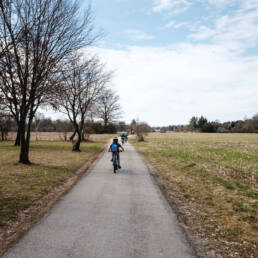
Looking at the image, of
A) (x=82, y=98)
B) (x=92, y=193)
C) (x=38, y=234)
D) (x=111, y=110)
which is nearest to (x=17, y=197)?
(x=92, y=193)

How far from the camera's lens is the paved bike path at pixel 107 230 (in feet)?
11.1

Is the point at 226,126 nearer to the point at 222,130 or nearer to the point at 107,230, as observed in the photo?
the point at 222,130

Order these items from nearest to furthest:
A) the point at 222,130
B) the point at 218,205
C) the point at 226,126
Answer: the point at 218,205 < the point at 222,130 < the point at 226,126

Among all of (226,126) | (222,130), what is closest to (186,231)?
(222,130)

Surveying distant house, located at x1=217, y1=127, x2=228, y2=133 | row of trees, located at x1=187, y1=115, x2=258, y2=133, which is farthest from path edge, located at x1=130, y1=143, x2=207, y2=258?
distant house, located at x1=217, y1=127, x2=228, y2=133

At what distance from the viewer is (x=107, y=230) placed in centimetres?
414

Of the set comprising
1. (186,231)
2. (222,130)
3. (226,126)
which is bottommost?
(186,231)

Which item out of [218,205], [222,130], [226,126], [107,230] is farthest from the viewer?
[226,126]

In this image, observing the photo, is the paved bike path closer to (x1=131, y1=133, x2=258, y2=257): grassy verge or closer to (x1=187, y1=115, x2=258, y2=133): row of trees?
(x1=131, y1=133, x2=258, y2=257): grassy verge

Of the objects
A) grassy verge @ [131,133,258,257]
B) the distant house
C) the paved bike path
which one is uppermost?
the distant house

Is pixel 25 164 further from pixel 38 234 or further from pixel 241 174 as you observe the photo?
pixel 241 174

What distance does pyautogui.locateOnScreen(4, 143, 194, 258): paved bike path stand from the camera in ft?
11.1

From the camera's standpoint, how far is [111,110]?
157 feet

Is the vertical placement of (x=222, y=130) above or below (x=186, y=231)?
above
